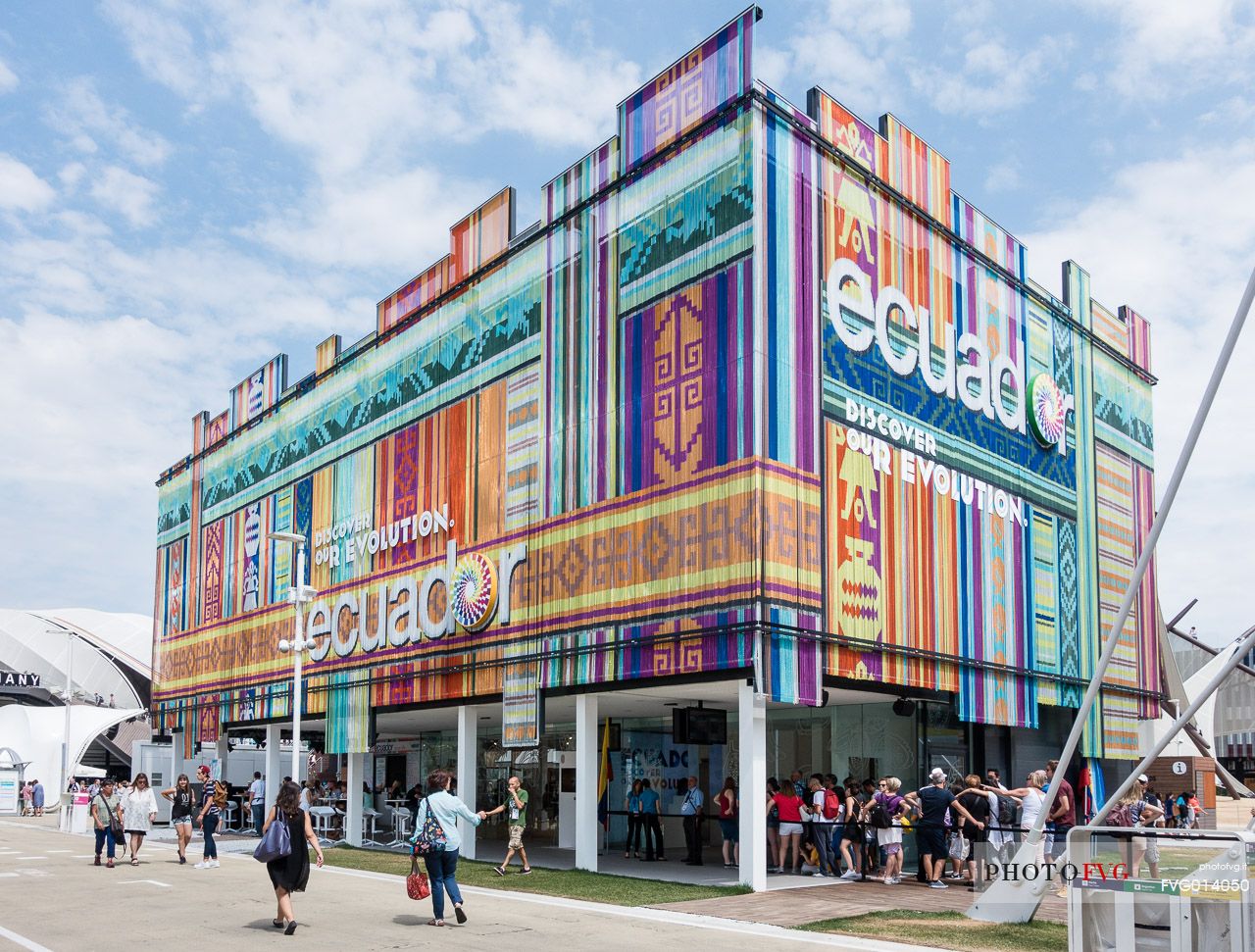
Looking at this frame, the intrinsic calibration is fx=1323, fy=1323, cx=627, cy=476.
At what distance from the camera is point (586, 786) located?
2342cm

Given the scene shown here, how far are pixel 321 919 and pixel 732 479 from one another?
8.97m

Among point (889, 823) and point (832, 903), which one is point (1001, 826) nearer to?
point (889, 823)

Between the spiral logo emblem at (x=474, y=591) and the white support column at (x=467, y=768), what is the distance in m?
1.92

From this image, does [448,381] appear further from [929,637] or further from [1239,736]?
[1239,736]

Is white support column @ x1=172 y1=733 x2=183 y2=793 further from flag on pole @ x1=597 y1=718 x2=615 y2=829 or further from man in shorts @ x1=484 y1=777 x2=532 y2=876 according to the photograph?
man in shorts @ x1=484 y1=777 x2=532 y2=876

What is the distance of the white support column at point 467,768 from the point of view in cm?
2675

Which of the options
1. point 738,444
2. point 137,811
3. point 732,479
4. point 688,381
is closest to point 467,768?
point 137,811

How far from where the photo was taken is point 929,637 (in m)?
Answer: 23.9

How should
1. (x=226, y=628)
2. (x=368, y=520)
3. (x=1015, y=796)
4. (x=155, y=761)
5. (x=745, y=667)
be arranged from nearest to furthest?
(x=1015, y=796)
(x=745, y=667)
(x=368, y=520)
(x=226, y=628)
(x=155, y=761)

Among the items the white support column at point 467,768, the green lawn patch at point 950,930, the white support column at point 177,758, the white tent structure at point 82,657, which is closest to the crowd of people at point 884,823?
the green lawn patch at point 950,930

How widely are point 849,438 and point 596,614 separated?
542 cm

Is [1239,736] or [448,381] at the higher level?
[448,381]

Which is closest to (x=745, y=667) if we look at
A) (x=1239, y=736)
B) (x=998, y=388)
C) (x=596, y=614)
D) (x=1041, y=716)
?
(x=596, y=614)

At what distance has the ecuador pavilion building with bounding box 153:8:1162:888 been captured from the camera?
2148 cm
